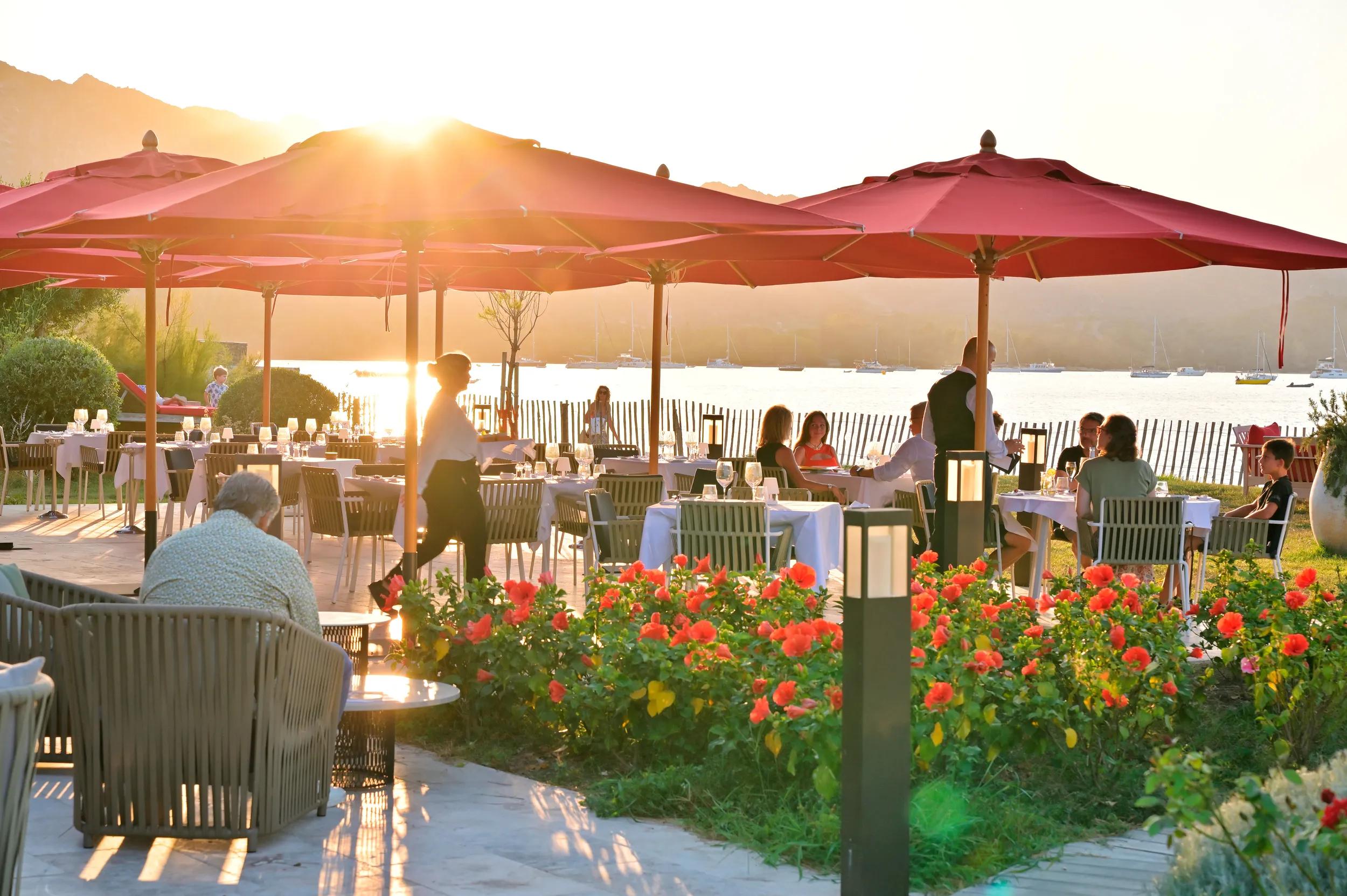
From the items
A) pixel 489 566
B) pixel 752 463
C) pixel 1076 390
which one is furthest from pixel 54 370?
pixel 1076 390

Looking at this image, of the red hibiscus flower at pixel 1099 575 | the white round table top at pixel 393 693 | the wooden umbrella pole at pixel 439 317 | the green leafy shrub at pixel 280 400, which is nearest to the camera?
the white round table top at pixel 393 693

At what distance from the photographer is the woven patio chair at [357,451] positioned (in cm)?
1223

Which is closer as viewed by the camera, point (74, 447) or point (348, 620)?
point (348, 620)

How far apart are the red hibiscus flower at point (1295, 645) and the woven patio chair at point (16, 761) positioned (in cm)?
374

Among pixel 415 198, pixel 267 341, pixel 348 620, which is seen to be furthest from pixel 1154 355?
pixel 348 620

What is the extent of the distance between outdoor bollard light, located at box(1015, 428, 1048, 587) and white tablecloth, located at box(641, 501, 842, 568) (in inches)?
74.8

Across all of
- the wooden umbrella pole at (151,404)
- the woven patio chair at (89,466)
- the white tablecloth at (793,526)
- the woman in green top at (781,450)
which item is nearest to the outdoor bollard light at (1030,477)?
the woman in green top at (781,450)

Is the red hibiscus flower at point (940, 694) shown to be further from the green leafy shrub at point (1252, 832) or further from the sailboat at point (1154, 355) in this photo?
the sailboat at point (1154, 355)

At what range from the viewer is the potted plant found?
524 inches

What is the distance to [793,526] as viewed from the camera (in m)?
8.02

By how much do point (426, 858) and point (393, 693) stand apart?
691 mm

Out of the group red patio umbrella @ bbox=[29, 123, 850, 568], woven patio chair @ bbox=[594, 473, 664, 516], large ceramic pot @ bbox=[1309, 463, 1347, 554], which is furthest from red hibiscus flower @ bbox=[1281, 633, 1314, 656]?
large ceramic pot @ bbox=[1309, 463, 1347, 554]

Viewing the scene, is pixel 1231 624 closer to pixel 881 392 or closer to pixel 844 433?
pixel 844 433

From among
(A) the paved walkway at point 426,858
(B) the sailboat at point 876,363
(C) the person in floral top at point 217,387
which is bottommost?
(A) the paved walkway at point 426,858
